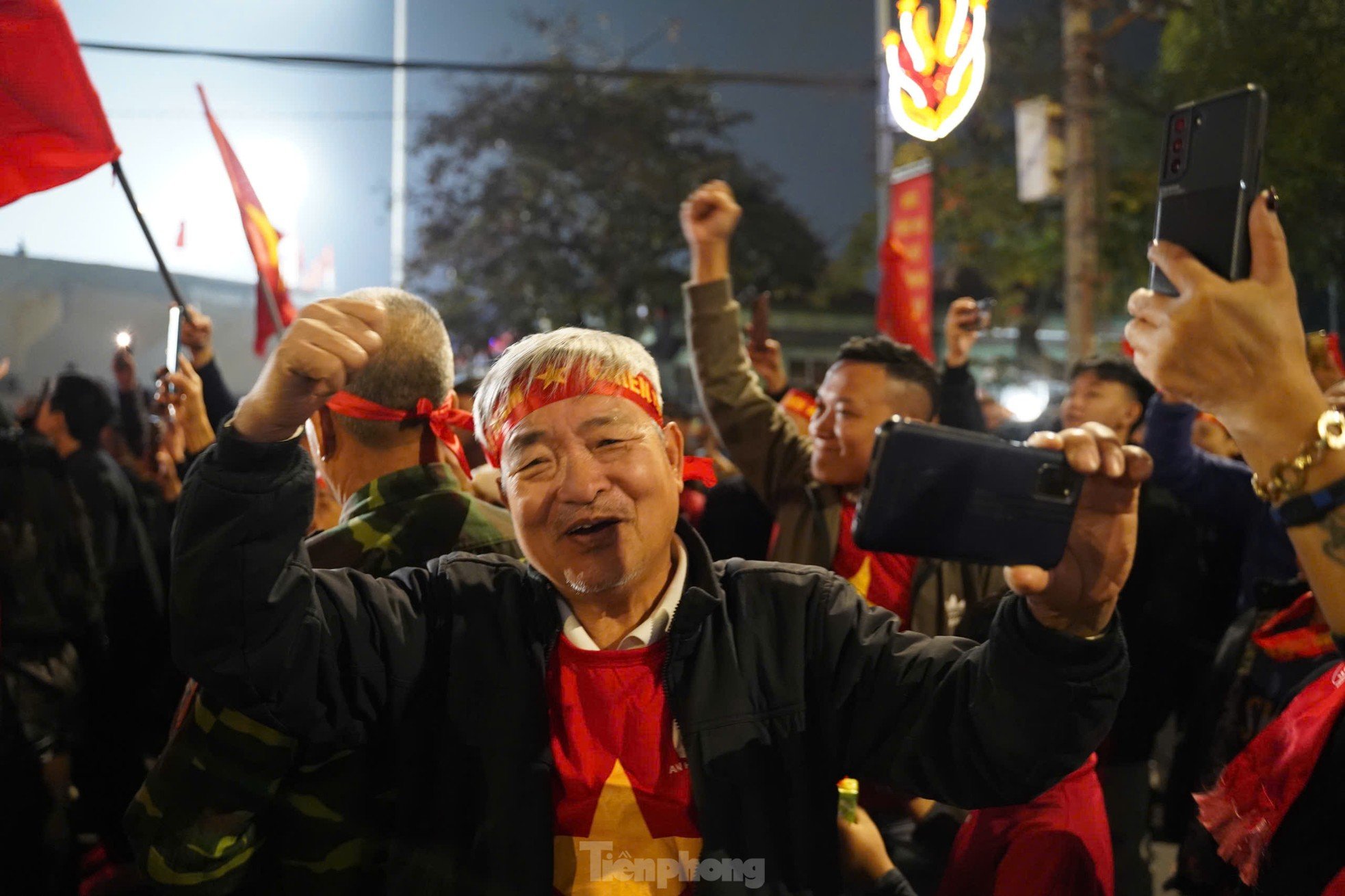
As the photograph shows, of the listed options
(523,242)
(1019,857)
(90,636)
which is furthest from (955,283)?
(1019,857)

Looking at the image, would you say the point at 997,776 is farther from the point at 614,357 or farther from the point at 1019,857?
the point at 614,357

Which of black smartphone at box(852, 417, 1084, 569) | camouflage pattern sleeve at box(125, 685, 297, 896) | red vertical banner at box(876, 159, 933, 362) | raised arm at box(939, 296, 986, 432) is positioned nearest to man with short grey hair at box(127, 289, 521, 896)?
camouflage pattern sleeve at box(125, 685, 297, 896)

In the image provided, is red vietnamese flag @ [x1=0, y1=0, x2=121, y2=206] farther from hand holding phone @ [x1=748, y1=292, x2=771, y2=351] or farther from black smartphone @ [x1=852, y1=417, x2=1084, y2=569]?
hand holding phone @ [x1=748, y1=292, x2=771, y2=351]

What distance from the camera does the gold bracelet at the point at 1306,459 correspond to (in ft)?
4.84

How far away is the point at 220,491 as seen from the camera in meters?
1.69

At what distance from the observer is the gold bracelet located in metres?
1.48

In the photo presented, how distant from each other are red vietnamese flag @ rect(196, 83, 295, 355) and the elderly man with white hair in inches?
129

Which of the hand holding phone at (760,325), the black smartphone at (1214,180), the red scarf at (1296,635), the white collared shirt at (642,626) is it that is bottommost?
the red scarf at (1296,635)

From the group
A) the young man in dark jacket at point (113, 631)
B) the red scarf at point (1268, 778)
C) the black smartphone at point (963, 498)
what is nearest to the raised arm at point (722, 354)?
the red scarf at point (1268, 778)

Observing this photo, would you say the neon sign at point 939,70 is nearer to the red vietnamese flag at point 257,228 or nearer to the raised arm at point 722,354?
the raised arm at point 722,354

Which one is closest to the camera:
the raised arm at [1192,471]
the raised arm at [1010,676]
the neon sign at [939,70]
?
the raised arm at [1010,676]

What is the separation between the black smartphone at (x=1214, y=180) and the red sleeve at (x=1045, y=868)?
138 centimetres

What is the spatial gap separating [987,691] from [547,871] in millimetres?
780

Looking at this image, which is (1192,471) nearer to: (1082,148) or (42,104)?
(42,104)
